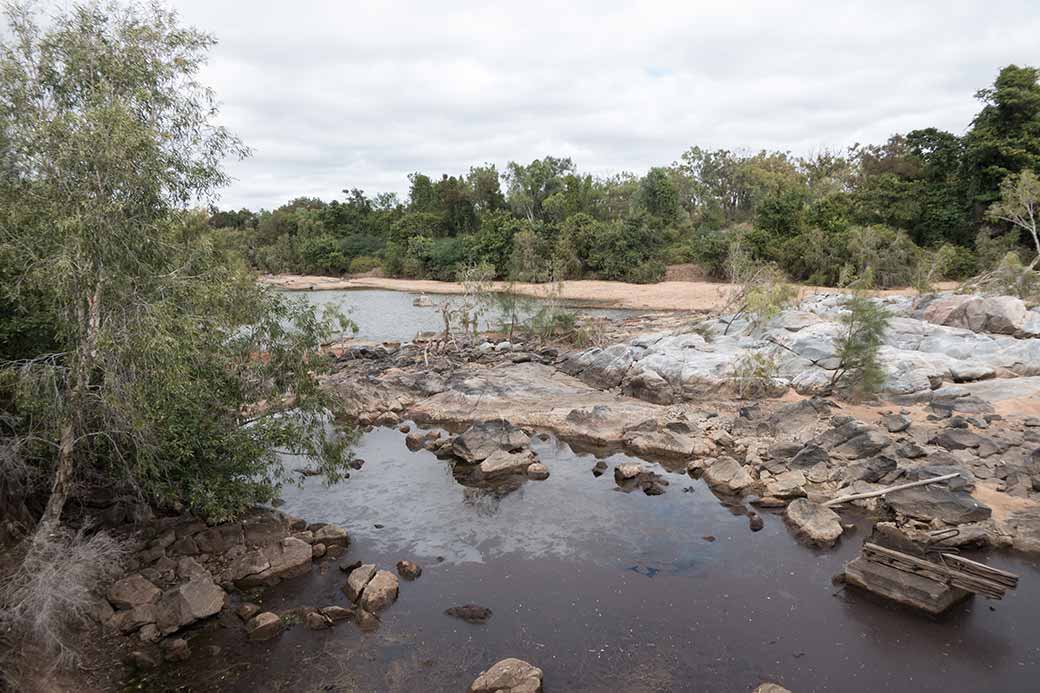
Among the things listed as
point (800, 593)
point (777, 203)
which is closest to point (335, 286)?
point (777, 203)

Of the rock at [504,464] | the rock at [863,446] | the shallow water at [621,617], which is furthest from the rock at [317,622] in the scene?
the rock at [863,446]

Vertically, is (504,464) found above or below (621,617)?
above

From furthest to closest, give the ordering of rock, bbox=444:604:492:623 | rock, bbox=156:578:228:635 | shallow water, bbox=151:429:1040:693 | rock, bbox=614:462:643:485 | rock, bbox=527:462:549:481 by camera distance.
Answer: rock, bbox=527:462:549:481, rock, bbox=614:462:643:485, rock, bbox=444:604:492:623, rock, bbox=156:578:228:635, shallow water, bbox=151:429:1040:693

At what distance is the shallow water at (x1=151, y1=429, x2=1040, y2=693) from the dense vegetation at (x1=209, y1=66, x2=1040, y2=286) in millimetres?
22609

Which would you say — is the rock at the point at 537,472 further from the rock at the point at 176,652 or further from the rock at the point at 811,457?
the rock at the point at 176,652

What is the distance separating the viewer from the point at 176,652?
10.4 metres

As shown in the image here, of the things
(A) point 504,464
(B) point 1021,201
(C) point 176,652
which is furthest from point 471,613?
(B) point 1021,201

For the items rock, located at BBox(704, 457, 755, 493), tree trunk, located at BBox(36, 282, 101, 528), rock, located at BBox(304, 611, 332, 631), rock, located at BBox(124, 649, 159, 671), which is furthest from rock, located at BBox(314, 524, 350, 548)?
rock, located at BBox(704, 457, 755, 493)

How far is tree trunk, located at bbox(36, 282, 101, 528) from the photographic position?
9.46 meters

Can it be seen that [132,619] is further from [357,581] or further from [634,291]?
[634,291]

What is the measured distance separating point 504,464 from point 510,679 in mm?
9160

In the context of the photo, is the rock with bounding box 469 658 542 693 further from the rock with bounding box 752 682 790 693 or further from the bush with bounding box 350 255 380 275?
the bush with bounding box 350 255 380 275

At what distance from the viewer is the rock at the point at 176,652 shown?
10374 millimetres

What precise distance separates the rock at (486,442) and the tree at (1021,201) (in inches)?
1422
